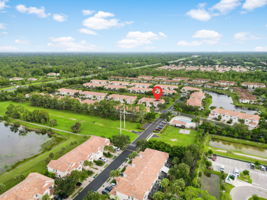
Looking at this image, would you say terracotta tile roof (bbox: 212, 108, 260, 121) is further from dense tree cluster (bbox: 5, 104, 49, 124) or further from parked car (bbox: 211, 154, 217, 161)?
dense tree cluster (bbox: 5, 104, 49, 124)

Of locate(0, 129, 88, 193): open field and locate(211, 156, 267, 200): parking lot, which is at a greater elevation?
locate(0, 129, 88, 193): open field

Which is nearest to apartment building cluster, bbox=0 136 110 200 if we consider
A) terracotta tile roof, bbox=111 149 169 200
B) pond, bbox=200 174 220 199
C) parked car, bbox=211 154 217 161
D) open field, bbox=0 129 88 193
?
open field, bbox=0 129 88 193

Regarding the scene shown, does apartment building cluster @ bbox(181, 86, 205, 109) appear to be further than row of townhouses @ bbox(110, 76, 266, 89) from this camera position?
No

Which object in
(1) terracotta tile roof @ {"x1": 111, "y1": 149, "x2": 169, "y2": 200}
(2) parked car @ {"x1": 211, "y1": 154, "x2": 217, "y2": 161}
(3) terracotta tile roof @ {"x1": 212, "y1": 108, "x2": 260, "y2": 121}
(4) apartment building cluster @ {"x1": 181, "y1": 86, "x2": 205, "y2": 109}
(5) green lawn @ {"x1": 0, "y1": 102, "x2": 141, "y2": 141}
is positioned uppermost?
(4) apartment building cluster @ {"x1": 181, "y1": 86, "x2": 205, "y2": 109}

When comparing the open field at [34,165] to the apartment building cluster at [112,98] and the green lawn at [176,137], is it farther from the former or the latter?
the apartment building cluster at [112,98]

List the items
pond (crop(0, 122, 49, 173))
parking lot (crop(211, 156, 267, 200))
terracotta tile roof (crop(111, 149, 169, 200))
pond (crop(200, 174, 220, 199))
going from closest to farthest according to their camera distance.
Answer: terracotta tile roof (crop(111, 149, 169, 200)) → parking lot (crop(211, 156, 267, 200)) → pond (crop(200, 174, 220, 199)) → pond (crop(0, 122, 49, 173))

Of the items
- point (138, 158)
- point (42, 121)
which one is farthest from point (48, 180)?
point (42, 121)
